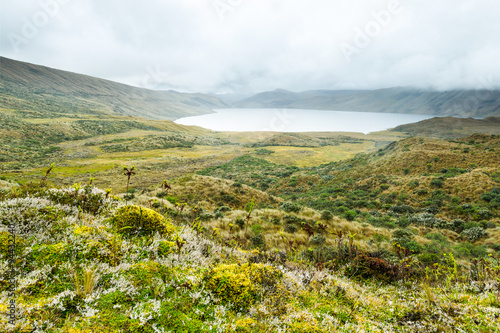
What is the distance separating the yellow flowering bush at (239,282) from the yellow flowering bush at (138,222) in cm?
178

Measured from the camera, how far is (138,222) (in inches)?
186

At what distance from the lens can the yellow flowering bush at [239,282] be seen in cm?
333

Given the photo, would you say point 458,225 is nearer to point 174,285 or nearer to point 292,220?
point 292,220

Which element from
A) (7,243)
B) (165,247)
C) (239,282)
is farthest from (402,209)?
(7,243)

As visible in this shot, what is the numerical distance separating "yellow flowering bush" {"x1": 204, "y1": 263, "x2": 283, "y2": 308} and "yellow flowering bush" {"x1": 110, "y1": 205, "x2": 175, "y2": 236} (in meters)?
1.78

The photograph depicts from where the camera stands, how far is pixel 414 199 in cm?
2161

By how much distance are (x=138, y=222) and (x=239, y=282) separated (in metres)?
2.65

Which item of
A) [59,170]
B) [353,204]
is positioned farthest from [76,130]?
[353,204]

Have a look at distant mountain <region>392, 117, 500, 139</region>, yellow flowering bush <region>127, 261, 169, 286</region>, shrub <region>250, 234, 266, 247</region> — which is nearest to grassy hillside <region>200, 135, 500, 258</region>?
shrub <region>250, 234, 266, 247</region>

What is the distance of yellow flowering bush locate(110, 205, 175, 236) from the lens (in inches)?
178

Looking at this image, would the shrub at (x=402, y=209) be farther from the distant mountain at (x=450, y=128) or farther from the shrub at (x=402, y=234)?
the distant mountain at (x=450, y=128)

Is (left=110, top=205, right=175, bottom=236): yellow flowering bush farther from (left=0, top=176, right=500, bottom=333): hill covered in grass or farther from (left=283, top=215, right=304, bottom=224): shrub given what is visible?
(left=283, top=215, right=304, bottom=224): shrub

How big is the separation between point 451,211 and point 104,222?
2360 centimetres

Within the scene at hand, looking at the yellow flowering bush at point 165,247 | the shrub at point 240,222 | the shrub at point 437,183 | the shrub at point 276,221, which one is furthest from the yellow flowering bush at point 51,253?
the shrub at point 437,183
